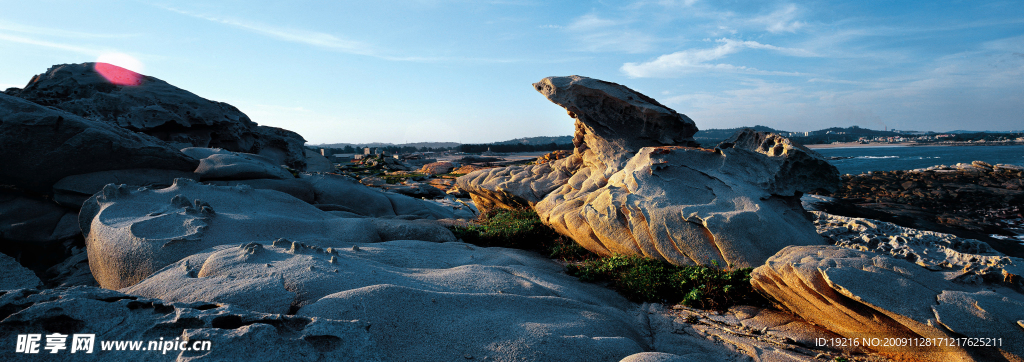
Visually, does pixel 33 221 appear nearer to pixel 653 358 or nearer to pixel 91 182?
pixel 91 182

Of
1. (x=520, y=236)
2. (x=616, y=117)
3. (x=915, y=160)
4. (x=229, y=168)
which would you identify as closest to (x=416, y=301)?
(x=520, y=236)

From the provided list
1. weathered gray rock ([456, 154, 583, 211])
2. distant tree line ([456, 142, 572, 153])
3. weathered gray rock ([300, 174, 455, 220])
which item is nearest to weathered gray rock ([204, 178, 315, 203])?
weathered gray rock ([300, 174, 455, 220])

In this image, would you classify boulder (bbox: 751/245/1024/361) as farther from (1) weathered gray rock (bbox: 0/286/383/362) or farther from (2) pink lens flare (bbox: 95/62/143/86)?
(2) pink lens flare (bbox: 95/62/143/86)

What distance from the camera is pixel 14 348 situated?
318 cm

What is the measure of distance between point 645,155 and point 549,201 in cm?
336

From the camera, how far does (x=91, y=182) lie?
11.6m

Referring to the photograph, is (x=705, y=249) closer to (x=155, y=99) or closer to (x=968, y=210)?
(x=155, y=99)

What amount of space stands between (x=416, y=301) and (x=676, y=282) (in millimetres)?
4822

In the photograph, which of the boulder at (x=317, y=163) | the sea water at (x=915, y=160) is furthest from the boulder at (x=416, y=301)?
the sea water at (x=915, y=160)

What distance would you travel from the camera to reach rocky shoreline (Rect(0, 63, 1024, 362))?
12.8 feet

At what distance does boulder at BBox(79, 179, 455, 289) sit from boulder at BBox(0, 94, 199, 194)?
346cm

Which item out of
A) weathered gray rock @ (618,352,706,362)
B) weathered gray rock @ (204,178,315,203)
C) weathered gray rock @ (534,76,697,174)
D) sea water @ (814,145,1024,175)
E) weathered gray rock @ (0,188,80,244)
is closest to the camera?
weathered gray rock @ (618,352,706,362)

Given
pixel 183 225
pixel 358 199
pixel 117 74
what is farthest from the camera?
pixel 117 74

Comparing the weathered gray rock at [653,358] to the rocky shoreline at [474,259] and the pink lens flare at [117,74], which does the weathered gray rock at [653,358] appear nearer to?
the rocky shoreline at [474,259]
